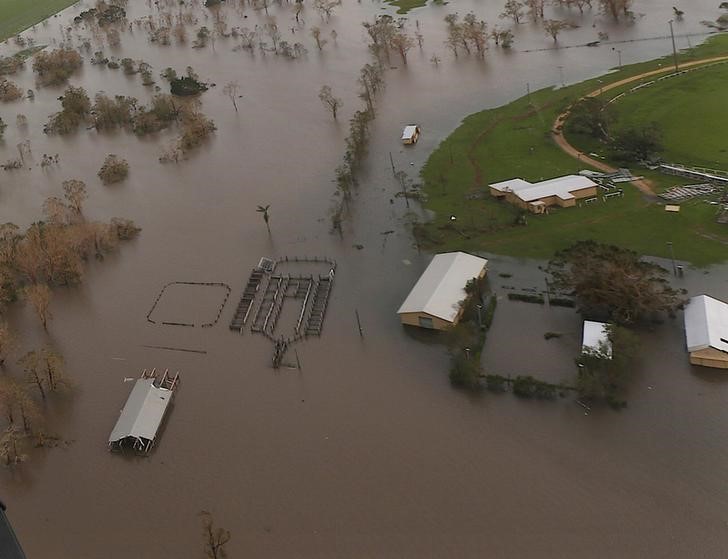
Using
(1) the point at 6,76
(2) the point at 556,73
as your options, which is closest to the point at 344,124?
(2) the point at 556,73

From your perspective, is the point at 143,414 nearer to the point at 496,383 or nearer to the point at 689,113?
the point at 496,383

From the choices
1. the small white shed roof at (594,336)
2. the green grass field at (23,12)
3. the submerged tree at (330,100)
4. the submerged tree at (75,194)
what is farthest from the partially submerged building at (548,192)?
the green grass field at (23,12)

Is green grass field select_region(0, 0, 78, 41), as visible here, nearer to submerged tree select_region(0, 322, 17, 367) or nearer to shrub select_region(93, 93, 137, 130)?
shrub select_region(93, 93, 137, 130)

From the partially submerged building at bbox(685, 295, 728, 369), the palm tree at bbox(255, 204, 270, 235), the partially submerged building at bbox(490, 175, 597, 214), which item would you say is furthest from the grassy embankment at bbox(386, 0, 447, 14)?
the partially submerged building at bbox(685, 295, 728, 369)

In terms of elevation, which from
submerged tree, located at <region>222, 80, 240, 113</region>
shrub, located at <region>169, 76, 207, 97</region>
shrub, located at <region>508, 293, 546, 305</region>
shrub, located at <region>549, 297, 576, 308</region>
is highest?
shrub, located at <region>169, 76, 207, 97</region>

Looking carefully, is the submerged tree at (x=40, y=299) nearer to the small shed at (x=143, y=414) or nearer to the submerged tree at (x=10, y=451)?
the small shed at (x=143, y=414)

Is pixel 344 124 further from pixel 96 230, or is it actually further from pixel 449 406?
pixel 449 406

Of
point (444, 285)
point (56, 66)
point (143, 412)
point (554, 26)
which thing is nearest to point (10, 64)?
point (56, 66)
